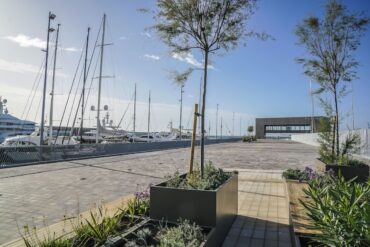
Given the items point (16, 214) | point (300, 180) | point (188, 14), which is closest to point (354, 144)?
point (300, 180)

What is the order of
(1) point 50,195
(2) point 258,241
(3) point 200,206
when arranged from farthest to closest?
1. (1) point 50,195
2. (2) point 258,241
3. (3) point 200,206

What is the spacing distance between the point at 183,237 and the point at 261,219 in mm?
2234

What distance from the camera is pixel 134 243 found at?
307cm

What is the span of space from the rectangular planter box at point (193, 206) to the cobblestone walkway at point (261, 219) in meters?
0.37

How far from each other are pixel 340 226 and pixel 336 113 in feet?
24.9

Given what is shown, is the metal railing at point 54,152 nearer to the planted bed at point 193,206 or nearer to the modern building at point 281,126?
the planted bed at point 193,206

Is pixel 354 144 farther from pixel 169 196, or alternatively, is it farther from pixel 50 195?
pixel 50 195

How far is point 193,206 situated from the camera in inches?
147

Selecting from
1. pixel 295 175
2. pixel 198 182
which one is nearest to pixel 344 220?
pixel 198 182

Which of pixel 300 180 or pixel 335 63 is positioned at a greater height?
pixel 335 63

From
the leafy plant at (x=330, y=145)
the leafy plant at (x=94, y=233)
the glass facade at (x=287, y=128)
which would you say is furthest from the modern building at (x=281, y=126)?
the leafy plant at (x=94, y=233)

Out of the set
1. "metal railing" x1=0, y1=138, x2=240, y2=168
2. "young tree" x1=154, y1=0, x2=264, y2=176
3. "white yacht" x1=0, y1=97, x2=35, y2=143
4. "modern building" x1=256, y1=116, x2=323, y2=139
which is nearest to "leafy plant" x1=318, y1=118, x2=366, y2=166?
"young tree" x1=154, y1=0, x2=264, y2=176

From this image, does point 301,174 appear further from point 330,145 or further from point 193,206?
point 193,206

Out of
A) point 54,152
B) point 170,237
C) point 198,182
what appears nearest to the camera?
point 170,237
